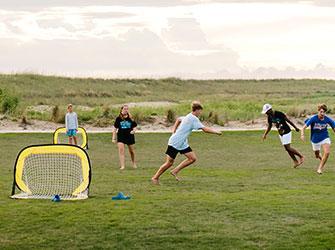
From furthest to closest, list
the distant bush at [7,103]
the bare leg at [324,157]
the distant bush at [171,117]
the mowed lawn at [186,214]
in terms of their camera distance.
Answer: the distant bush at [7,103] → the distant bush at [171,117] → the bare leg at [324,157] → the mowed lawn at [186,214]

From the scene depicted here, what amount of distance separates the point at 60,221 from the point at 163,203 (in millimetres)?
2159

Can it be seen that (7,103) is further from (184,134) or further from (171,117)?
(184,134)

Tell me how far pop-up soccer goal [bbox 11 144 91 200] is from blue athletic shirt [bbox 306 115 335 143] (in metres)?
5.90

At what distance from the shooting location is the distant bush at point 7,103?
45.6 metres

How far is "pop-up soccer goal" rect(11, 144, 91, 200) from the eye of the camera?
617 inches

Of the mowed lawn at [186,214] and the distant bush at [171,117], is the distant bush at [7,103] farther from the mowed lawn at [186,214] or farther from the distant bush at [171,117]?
the mowed lawn at [186,214]

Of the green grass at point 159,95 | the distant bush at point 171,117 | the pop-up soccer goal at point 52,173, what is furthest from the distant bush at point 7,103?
the pop-up soccer goal at point 52,173

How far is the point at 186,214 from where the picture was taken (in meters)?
13.4

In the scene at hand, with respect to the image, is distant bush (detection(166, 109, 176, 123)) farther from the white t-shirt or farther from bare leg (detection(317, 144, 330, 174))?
the white t-shirt

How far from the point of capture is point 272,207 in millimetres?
14023

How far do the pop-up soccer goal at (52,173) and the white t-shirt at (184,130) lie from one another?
6.89ft

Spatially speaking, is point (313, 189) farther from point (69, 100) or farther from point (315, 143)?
point (69, 100)

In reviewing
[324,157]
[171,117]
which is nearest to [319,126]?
[324,157]

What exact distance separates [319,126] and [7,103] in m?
28.7
